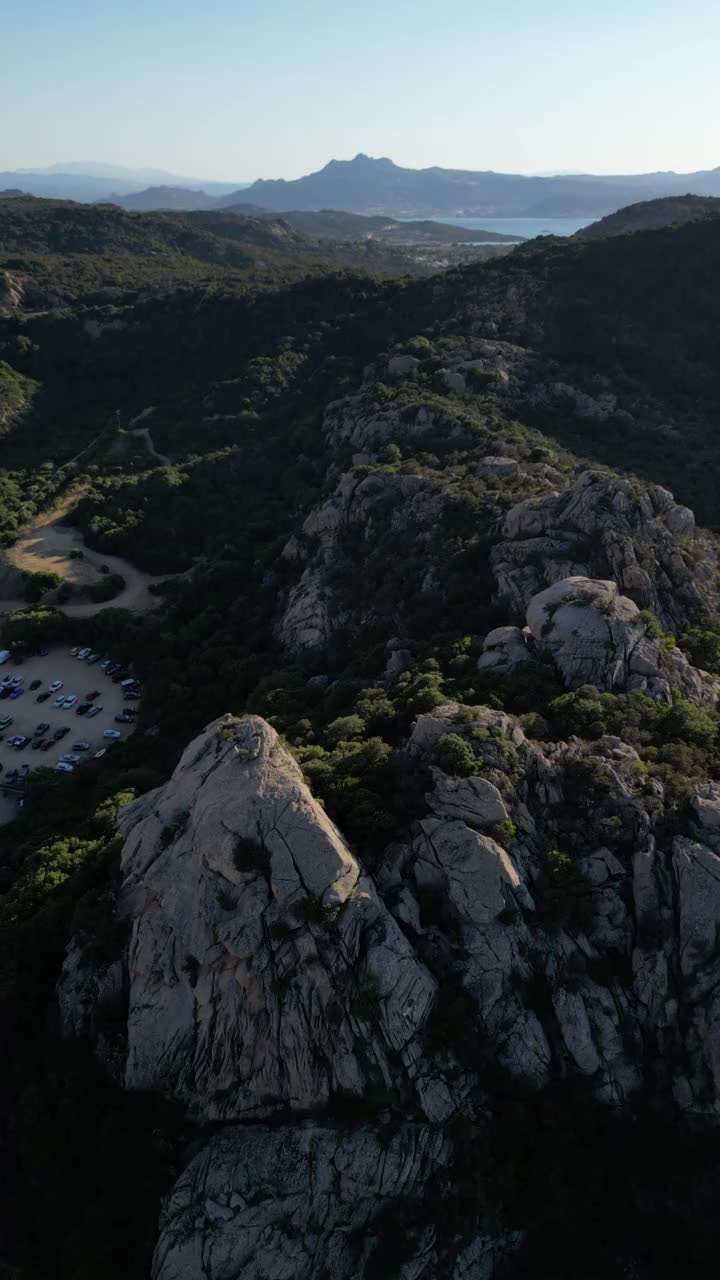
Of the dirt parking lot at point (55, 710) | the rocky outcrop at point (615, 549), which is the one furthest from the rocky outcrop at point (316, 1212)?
the dirt parking lot at point (55, 710)

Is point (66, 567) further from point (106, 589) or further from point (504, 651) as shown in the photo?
point (504, 651)

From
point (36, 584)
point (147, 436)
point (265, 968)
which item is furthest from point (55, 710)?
point (147, 436)

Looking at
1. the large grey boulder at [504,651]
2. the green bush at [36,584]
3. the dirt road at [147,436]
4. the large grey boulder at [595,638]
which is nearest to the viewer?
the large grey boulder at [595,638]

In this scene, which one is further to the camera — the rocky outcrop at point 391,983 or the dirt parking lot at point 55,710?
the dirt parking lot at point 55,710

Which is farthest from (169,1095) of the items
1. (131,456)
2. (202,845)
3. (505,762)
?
(131,456)

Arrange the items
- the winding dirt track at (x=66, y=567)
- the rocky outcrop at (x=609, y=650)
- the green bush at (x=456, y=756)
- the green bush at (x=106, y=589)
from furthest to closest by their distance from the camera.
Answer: the green bush at (x=106, y=589)
the winding dirt track at (x=66, y=567)
the rocky outcrop at (x=609, y=650)
the green bush at (x=456, y=756)

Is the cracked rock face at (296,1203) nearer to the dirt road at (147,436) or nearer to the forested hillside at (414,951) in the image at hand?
the forested hillside at (414,951)
